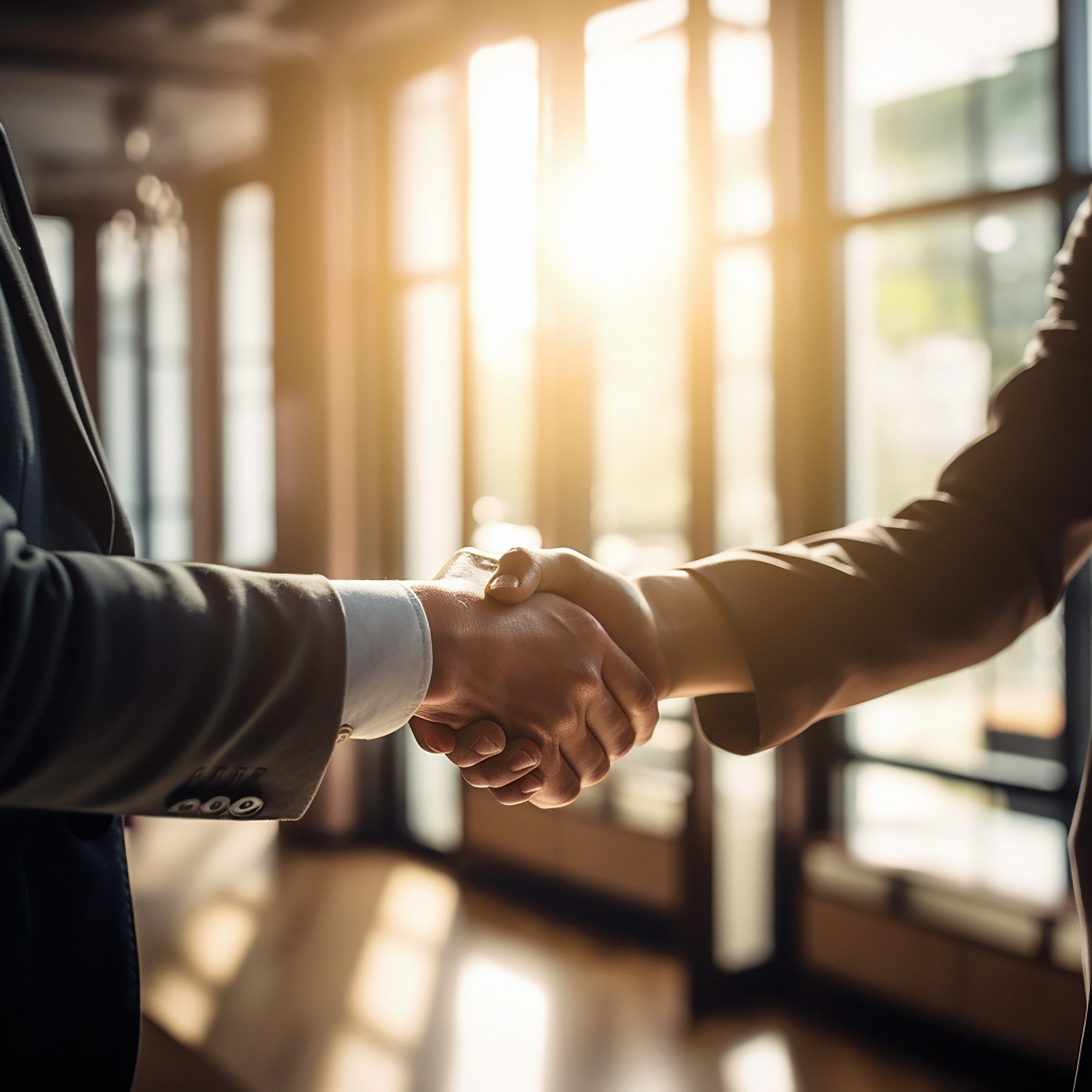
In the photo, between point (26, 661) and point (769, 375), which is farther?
point (769, 375)

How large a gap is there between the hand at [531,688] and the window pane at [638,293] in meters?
2.68

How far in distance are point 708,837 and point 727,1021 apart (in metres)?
0.58

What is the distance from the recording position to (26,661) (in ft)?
2.56

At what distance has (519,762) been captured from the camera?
1.41 meters

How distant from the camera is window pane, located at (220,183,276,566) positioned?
646 centimetres

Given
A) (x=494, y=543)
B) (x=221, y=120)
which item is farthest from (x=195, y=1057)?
(x=221, y=120)

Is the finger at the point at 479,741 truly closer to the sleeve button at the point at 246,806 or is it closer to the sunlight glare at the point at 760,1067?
the sleeve button at the point at 246,806

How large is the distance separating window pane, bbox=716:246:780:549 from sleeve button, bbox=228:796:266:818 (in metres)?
2.73

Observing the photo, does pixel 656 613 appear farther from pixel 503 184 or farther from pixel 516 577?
pixel 503 184

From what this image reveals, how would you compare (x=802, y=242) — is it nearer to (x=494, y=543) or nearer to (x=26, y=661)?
(x=494, y=543)

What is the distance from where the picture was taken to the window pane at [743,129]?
11.3ft

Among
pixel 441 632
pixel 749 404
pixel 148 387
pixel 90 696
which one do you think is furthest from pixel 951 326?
pixel 148 387

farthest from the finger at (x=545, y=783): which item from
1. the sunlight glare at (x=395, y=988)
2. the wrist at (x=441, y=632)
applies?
the sunlight glare at (x=395, y=988)

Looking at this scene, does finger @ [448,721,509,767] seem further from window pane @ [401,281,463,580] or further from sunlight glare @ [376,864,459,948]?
window pane @ [401,281,463,580]
